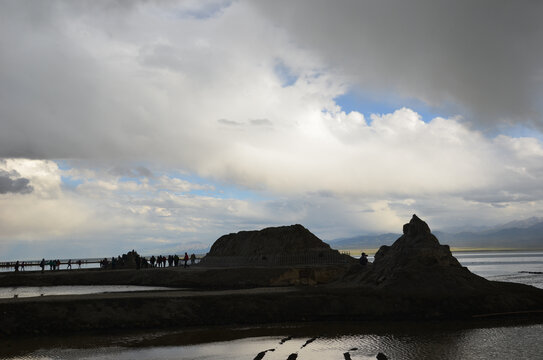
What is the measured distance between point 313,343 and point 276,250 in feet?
125

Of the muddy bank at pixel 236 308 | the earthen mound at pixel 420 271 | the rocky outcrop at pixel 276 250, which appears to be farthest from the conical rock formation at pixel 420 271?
the rocky outcrop at pixel 276 250

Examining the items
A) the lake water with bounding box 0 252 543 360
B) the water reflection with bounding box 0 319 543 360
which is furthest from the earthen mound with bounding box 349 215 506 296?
the water reflection with bounding box 0 319 543 360

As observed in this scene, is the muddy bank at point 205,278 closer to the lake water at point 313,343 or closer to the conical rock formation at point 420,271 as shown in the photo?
the conical rock formation at point 420,271

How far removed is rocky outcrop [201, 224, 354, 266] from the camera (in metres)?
51.7

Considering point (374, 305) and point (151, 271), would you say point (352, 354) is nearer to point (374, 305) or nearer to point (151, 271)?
point (374, 305)

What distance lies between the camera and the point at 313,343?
1802cm

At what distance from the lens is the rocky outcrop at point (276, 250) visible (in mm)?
51656

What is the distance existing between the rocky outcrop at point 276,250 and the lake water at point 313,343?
93.4 feet

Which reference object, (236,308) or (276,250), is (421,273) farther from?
(276,250)

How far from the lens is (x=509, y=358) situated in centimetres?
1502

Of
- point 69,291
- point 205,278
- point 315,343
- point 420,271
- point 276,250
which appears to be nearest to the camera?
point 315,343

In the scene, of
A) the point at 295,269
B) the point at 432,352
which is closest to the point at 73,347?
the point at 432,352

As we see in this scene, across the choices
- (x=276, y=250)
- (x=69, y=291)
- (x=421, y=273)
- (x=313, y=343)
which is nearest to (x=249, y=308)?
(x=313, y=343)

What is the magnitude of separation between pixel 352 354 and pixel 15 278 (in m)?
50.7
